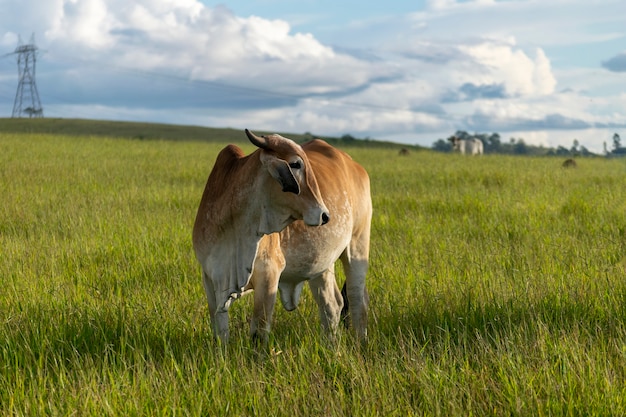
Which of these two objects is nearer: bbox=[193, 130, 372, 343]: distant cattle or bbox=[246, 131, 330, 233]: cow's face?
bbox=[246, 131, 330, 233]: cow's face

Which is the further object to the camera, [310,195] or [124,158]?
[124,158]

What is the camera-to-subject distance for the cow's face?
3984 mm

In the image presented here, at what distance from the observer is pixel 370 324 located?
576 centimetres

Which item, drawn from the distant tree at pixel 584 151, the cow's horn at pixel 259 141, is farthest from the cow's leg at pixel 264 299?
the distant tree at pixel 584 151

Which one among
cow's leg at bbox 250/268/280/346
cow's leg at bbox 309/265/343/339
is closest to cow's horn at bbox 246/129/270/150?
cow's leg at bbox 250/268/280/346

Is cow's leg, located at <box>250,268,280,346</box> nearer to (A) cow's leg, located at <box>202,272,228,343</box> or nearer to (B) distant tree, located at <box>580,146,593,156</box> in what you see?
(A) cow's leg, located at <box>202,272,228,343</box>

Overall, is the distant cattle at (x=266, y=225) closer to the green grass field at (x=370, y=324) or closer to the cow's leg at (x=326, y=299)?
the green grass field at (x=370, y=324)

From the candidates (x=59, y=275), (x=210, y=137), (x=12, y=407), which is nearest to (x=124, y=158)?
(x=59, y=275)

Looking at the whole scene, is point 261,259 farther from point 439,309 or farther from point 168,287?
point 168,287

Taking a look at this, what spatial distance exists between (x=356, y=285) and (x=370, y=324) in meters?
0.33

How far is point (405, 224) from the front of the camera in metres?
10.2

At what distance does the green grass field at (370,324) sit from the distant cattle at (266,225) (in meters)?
0.37

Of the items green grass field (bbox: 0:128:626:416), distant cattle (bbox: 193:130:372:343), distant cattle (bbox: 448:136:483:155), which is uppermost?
distant cattle (bbox: 448:136:483:155)

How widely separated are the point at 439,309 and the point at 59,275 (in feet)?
12.0
